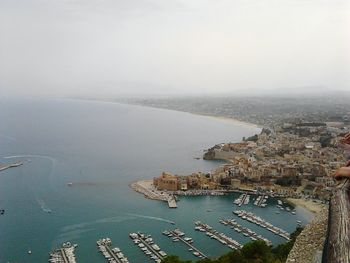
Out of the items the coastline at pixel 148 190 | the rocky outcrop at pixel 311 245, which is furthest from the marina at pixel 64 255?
the rocky outcrop at pixel 311 245

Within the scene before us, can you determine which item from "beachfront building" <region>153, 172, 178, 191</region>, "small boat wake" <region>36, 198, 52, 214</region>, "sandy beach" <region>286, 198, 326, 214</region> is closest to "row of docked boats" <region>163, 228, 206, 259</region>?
"small boat wake" <region>36, 198, 52, 214</region>

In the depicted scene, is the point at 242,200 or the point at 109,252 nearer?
the point at 109,252

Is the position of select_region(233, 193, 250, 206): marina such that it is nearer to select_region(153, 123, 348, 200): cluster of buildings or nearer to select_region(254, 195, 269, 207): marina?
select_region(254, 195, 269, 207): marina

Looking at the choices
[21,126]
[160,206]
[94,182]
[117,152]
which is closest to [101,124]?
[21,126]

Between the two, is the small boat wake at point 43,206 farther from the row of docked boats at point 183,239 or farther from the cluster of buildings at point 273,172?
the cluster of buildings at point 273,172

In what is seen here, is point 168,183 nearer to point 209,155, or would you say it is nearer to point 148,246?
point 148,246

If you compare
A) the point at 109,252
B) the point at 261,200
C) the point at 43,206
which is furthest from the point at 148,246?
the point at 261,200
